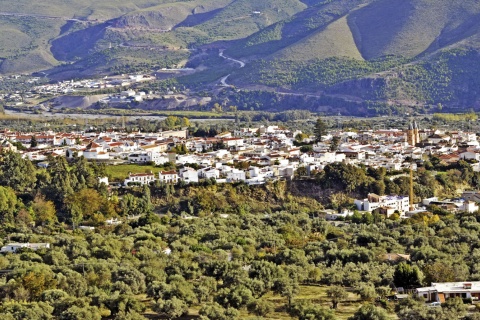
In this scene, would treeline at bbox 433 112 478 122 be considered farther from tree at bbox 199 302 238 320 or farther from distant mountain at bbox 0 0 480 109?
tree at bbox 199 302 238 320

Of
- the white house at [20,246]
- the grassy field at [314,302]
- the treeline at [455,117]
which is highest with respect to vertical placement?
the treeline at [455,117]

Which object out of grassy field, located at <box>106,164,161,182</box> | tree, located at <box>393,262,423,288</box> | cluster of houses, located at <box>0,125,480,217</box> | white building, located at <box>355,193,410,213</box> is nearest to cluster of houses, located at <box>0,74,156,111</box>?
cluster of houses, located at <box>0,125,480,217</box>

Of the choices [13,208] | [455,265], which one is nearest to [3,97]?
[13,208]

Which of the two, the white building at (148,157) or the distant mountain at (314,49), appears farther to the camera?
the distant mountain at (314,49)

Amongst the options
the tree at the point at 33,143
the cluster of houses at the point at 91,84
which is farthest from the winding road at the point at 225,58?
the tree at the point at 33,143

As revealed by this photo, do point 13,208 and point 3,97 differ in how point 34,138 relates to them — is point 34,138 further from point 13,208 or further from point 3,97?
point 3,97

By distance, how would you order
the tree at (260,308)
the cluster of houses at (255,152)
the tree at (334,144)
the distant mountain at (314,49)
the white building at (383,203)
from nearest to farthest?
the tree at (260,308) → the white building at (383,203) → the cluster of houses at (255,152) → the tree at (334,144) → the distant mountain at (314,49)

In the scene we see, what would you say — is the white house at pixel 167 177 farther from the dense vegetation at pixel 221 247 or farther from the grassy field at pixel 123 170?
the grassy field at pixel 123 170
